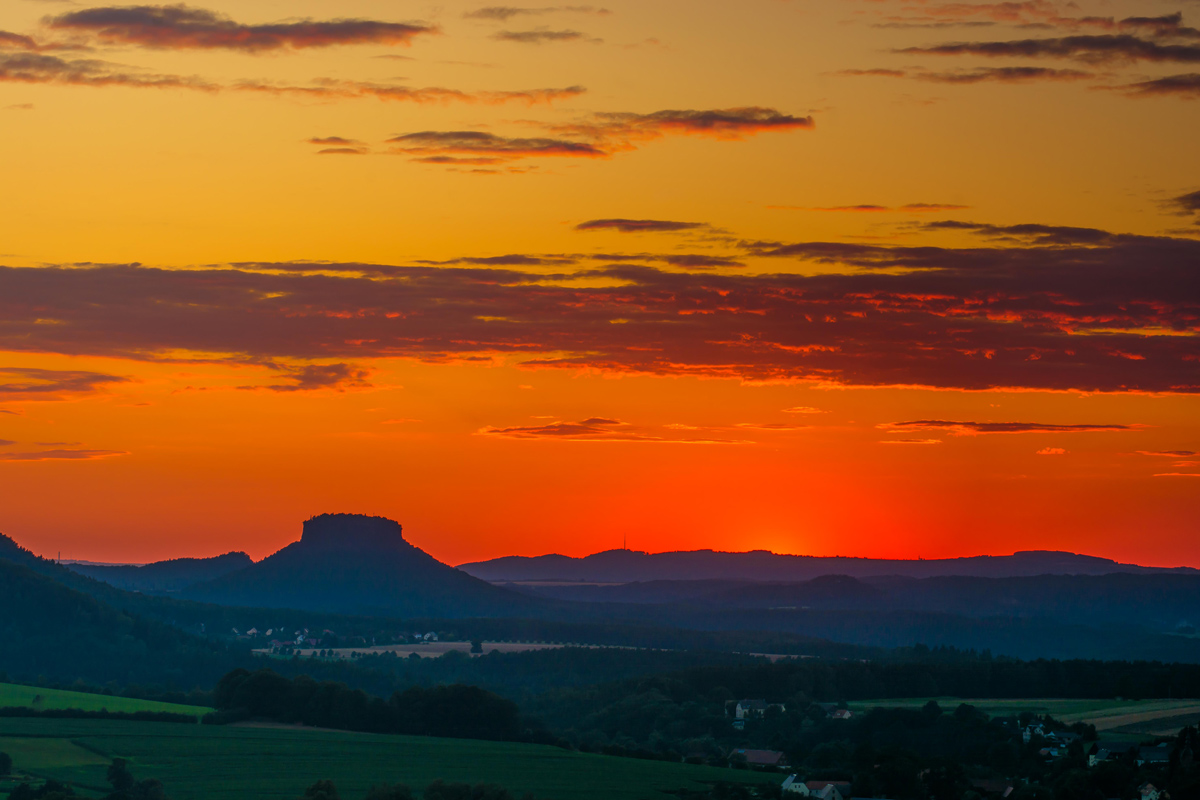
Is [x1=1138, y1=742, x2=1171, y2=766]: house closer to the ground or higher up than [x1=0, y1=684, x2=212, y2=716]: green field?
closer to the ground

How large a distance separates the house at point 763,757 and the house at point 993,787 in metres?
18.1

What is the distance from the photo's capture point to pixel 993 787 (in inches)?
2972

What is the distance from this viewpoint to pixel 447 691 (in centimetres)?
10606

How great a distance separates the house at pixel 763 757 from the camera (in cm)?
9543

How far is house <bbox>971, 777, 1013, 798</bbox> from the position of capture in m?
72.1

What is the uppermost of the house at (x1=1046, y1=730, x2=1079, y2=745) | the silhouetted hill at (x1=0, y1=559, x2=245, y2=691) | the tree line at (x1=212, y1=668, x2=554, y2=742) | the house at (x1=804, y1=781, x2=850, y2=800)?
the silhouetted hill at (x1=0, y1=559, x2=245, y2=691)

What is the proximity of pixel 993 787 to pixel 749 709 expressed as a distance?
5701 cm

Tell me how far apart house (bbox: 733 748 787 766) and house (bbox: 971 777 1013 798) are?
18.1m

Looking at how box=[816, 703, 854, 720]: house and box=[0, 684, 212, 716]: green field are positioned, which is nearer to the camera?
box=[0, 684, 212, 716]: green field

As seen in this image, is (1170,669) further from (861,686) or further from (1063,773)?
(1063,773)

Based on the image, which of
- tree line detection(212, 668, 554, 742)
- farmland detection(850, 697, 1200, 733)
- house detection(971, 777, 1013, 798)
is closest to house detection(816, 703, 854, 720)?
farmland detection(850, 697, 1200, 733)

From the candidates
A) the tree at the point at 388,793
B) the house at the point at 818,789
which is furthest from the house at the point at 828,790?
the tree at the point at 388,793

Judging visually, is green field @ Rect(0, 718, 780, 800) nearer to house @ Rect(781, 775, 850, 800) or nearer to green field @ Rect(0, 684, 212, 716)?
house @ Rect(781, 775, 850, 800)

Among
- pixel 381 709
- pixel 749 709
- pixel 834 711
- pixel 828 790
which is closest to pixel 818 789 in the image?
pixel 828 790
